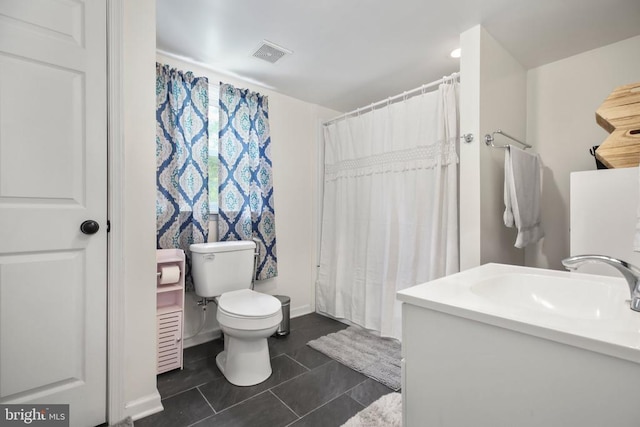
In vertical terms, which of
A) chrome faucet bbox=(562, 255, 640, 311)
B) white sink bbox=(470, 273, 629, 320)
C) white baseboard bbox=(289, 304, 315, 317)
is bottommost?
white baseboard bbox=(289, 304, 315, 317)

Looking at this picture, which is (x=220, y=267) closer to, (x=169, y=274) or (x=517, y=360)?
(x=169, y=274)

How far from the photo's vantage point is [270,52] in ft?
6.77

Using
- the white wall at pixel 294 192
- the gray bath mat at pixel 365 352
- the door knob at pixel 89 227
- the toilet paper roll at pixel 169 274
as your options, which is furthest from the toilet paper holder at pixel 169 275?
the gray bath mat at pixel 365 352

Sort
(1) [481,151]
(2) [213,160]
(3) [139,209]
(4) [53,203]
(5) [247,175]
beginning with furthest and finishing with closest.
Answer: (5) [247,175] → (2) [213,160] → (1) [481,151] → (3) [139,209] → (4) [53,203]

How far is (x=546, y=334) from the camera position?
0.64 metres

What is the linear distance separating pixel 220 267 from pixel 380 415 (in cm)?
135

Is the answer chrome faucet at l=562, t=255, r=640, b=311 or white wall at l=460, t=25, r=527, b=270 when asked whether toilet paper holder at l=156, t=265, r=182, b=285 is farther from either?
chrome faucet at l=562, t=255, r=640, b=311

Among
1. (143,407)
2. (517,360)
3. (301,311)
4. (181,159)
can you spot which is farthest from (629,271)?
(301,311)

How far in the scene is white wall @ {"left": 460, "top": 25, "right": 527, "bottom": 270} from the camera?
175 centimetres

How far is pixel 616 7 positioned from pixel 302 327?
9.82ft

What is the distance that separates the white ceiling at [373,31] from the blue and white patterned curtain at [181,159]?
246mm

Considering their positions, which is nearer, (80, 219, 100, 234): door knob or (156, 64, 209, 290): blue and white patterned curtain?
(80, 219, 100, 234): door knob
